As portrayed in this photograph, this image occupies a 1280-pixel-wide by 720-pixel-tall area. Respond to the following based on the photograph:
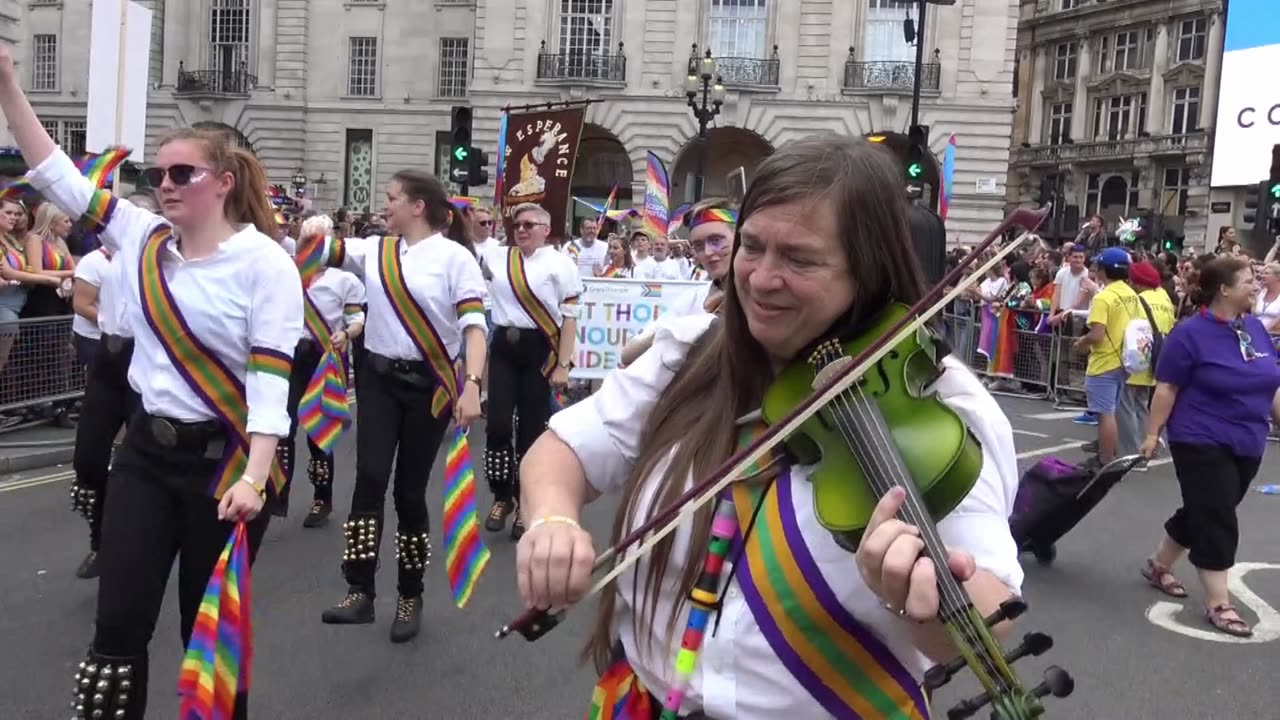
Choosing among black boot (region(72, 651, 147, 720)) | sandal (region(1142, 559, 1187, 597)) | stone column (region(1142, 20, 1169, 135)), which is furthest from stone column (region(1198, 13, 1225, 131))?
black boot (region(72, 651, 147, 720))

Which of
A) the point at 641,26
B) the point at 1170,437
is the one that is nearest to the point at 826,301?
the point at 1170,437

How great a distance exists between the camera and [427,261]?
5387 millimetres

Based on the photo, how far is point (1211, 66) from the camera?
5191cm

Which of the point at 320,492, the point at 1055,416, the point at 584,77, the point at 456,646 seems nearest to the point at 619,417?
the point at 456,646

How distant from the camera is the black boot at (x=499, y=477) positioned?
7.12 metres

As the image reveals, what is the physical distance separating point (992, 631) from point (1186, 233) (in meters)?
57.2

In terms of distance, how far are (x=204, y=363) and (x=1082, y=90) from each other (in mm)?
63576

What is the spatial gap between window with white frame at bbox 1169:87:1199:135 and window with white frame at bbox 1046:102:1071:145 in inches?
267

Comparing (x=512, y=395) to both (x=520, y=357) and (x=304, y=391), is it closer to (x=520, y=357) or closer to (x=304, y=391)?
(x=520, y=357)

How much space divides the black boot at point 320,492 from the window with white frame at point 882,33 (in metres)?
33.1

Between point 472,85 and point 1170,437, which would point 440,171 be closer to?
point 472,85

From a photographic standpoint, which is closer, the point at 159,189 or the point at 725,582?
the point at 725,582

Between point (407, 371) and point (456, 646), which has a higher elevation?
point (407, 371)

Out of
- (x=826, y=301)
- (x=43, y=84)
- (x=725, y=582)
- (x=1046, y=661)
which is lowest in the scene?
(x=1046, y=661)
